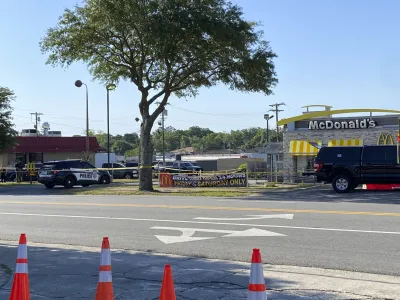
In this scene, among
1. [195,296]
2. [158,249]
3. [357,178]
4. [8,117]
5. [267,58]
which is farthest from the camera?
[8,117]

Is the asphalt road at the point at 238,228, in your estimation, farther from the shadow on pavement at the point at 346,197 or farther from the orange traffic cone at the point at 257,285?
the orange traffic cone at the point at 257,285

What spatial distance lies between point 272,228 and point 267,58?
1534cm

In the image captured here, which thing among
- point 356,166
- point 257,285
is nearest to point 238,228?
point 257,285

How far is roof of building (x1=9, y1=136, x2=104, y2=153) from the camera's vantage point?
57125 millimetres

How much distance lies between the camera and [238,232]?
12383 mm

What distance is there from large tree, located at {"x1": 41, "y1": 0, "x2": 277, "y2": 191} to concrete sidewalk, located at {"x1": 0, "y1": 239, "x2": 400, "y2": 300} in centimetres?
1606

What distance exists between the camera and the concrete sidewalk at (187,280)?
714cm

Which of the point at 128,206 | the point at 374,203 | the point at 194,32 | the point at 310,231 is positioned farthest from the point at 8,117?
the point at 310,231

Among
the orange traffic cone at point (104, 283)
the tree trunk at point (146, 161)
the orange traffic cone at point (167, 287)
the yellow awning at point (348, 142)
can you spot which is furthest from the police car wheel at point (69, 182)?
the orange traffic cone at point (167, 287)

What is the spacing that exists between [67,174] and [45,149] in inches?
1067

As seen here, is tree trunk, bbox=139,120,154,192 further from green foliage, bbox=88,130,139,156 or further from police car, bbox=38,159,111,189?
green foliage, bbox=88,130,139,156

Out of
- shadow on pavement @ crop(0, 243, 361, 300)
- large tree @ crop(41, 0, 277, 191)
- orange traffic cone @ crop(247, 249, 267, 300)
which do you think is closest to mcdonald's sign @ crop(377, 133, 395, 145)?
large tree @ crop(41, 0, 277, 191)

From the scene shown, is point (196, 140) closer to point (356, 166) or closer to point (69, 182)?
point (69, 182)

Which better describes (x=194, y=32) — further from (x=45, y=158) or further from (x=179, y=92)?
(x=45, y=158)
